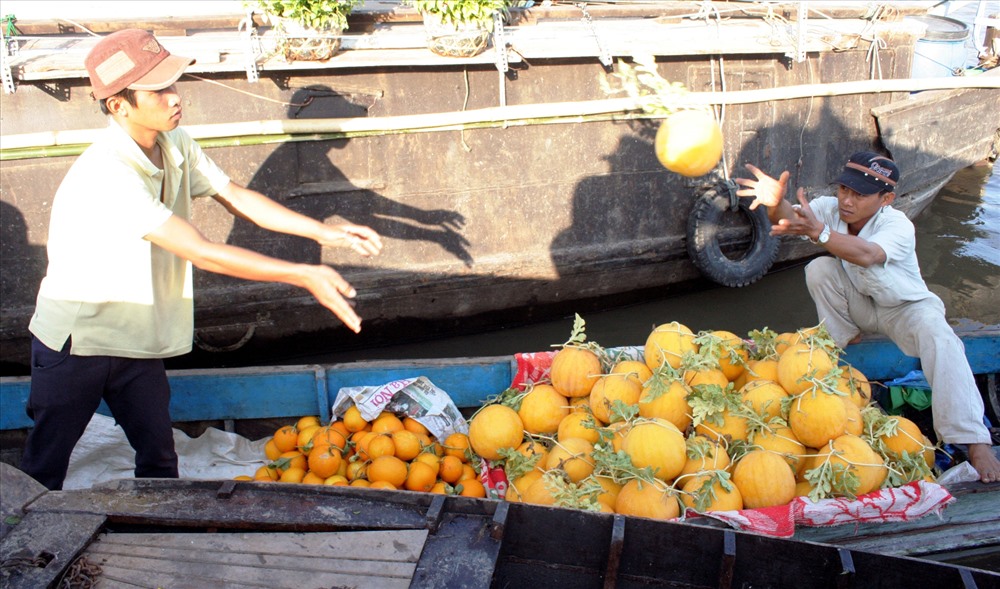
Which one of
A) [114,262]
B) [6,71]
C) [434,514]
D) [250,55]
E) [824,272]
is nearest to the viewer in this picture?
[434,514]

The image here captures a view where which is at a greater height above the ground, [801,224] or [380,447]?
[801,224]

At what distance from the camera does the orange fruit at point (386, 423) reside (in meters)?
3.83

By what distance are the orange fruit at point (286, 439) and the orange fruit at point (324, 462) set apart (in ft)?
0.83

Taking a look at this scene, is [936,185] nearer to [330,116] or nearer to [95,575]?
[330,116]

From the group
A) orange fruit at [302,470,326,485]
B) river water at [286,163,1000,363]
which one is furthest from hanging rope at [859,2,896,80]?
orange fruit at [302,470,326,485]

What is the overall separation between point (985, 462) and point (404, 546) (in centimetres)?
264

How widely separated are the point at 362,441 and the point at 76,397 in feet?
4.17

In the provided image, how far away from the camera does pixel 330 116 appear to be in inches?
212

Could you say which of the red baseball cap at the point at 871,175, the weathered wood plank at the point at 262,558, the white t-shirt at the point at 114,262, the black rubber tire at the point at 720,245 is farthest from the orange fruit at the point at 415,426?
the black rubber tire at the point at 720,245

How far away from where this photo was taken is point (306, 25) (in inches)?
199

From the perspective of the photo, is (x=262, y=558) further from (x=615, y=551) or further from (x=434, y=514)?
(x=615, y=551)

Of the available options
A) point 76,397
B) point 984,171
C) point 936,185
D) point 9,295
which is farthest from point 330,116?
point 984,171

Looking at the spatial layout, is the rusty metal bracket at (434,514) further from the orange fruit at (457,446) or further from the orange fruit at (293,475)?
the orange fruit at (293,475)

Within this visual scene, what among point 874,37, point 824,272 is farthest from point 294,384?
point 874,37
